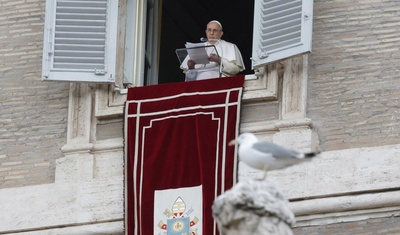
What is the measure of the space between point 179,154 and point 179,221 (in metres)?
0.50

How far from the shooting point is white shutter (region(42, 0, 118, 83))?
17.2 m

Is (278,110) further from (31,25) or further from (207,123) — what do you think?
(31,25)

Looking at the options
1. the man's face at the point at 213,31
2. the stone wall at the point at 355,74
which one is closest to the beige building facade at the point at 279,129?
the stone wall at the point at 355,74

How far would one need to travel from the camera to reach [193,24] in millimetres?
20281

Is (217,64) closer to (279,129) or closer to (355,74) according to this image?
(279,129)

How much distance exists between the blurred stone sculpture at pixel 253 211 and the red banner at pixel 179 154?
515 cm

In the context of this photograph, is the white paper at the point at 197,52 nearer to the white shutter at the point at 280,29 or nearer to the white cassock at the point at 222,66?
the white cassock at the point at 222,66

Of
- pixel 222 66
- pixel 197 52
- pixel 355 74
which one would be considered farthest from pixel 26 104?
pixel 355 74

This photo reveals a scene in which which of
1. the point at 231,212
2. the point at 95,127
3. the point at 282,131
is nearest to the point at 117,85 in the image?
the point at 95,127

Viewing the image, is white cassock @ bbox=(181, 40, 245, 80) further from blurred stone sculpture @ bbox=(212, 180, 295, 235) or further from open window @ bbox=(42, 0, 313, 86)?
blurred stone sculpture @ bbox=(212, 180, 295, 235)

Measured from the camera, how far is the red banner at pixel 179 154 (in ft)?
54.1

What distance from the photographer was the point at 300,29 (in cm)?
1655

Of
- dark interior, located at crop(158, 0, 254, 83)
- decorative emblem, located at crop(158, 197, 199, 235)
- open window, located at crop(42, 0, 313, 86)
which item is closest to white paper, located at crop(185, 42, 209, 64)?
open window, located at crop(42, 0, 313, 86)

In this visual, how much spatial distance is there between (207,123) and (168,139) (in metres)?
0.33
